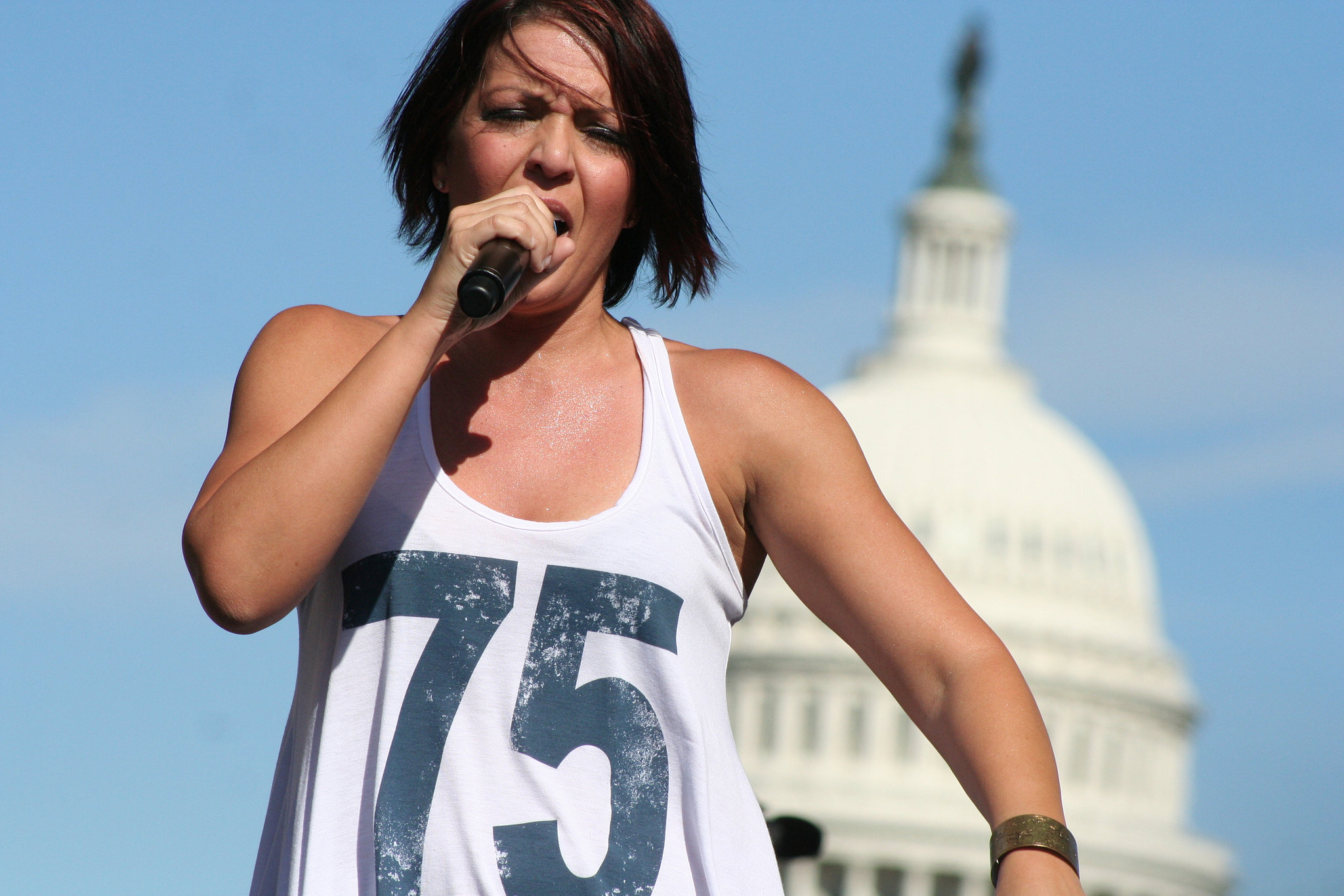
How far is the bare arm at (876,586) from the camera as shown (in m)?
2.39

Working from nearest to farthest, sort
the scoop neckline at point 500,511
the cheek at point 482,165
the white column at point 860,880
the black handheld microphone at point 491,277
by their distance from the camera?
1. the black handheld microphone at point 491,277
2. the scoop neckline at point 500,511
3. the cheek at point 482,165
4. the white column at point 860,880

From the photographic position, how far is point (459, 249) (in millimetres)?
2391

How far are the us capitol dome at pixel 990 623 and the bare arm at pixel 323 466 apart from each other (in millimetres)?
66328

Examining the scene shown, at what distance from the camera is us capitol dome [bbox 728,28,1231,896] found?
74250 millimetres

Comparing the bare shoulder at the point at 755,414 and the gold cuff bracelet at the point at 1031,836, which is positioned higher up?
the bare shoulder at the point at 755,414

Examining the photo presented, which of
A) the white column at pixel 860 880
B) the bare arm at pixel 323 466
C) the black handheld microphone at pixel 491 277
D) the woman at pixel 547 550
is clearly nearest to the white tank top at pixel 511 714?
the woman at pixel 547 550

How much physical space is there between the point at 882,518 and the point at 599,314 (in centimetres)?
44

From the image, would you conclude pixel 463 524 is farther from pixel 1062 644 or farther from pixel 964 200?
pixel 964 200

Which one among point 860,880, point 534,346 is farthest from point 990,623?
point 534,346

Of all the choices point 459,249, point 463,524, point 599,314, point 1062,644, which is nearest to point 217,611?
point 463,524

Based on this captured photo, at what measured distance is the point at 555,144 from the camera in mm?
2537

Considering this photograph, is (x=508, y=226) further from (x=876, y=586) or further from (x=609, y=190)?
(x=876, y=586)

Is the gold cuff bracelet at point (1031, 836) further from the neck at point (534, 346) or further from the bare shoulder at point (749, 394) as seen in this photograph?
the neck at point (534, 346)

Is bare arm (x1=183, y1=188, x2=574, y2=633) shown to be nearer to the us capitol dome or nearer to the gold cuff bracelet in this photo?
the gold cuff bracelet
